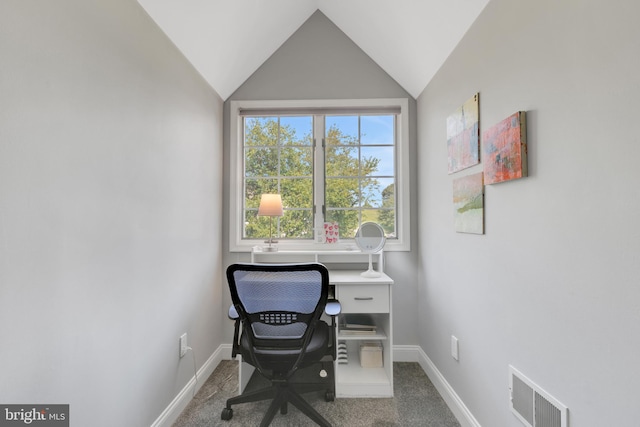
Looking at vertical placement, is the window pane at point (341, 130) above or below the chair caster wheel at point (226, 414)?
above

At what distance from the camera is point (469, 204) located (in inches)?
63.7

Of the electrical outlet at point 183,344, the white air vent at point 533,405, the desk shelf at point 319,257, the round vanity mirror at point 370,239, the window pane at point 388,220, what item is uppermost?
the window pane at point 388,220

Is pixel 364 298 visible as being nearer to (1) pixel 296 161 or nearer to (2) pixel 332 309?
(2) pixel 332 309

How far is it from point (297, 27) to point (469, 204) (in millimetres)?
2147

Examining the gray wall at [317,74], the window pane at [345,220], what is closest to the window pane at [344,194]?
the window pane at [345,220]

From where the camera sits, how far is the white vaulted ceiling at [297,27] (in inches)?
64.6

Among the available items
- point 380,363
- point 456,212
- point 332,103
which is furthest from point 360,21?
point 380,363

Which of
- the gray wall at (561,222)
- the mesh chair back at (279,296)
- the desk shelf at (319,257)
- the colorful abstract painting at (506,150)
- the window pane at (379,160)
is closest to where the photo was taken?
the gray wall at (561,222)

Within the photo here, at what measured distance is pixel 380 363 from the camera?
219cm

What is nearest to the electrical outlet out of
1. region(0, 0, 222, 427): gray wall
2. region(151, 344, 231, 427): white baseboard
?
region(0, 0, 222, 427): gray wall

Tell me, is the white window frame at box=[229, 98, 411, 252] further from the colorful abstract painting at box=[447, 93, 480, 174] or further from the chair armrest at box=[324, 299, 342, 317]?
the chair armrest at box=[324, 299, 342, 317]

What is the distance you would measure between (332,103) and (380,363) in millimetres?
2166

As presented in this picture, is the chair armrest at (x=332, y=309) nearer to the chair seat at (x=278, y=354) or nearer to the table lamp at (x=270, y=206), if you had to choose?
the chair seat at (x=278, y=354)

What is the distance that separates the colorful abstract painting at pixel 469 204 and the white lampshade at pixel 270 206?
1295 millimetres
